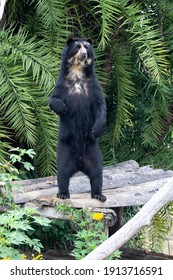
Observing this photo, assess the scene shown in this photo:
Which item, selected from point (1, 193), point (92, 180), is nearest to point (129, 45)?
point (92, 180)

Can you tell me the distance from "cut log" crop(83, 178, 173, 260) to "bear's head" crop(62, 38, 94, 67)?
253cm

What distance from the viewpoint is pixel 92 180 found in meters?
7.32

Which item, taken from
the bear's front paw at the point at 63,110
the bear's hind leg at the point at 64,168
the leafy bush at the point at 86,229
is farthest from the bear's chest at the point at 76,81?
the leafy bush at the point at 86,229

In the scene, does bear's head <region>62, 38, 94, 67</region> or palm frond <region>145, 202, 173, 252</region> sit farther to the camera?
palm frond <region>145, 202, 173, 252</region>

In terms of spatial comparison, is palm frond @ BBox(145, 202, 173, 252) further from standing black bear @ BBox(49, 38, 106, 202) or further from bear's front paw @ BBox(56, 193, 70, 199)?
bear's front paw @ BBox(56, 193, 70, 199)

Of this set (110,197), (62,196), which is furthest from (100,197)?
(62,196)

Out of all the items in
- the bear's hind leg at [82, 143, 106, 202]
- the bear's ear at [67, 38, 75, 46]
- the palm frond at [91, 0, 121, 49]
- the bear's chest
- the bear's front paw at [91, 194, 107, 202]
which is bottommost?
the bear's front paw at [91, 194, 107, 202]

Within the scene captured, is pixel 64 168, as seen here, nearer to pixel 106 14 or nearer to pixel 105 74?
pixel 106 14

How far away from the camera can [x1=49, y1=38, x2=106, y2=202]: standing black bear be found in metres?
7.22

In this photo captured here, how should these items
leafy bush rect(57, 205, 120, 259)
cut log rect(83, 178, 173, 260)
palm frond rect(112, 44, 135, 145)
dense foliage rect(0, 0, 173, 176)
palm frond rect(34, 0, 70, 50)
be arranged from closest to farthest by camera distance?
cut log rect(83, 178, 173, 260), leafy bush rect(57, 205, 120, 259), dense foliage rect(0, 0, 173, 176), palm frond rect(34, 0, 70, 50), palm frond rect(112, 44, 135, 145)

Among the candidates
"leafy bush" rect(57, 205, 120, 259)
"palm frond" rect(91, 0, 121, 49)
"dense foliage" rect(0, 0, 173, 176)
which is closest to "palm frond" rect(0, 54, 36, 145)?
"dense foliage" rect(0, 0, 173, 176)

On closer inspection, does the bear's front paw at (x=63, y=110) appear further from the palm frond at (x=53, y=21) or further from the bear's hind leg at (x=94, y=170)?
the palm frond at (x=53, y=21)

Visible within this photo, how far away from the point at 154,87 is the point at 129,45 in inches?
25.6

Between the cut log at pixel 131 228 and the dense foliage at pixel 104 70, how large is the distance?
141 inches
